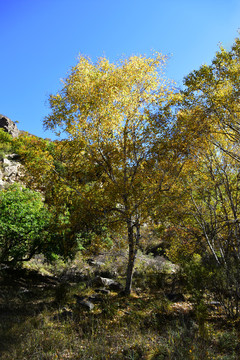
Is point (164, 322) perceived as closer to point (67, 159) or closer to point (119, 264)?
point (67, 159)

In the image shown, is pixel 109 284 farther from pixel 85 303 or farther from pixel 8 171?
pixel 8 171

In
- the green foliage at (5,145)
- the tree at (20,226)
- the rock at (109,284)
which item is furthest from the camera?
the green foliage at (5,145)

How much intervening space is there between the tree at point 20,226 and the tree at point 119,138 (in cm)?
330

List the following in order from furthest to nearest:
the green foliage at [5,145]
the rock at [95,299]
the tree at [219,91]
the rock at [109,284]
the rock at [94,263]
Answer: the green foliage at [5,145] → the rock at [94,263] → the rock at [109,284] → the rock at [95,299] → the tree at [219,91]

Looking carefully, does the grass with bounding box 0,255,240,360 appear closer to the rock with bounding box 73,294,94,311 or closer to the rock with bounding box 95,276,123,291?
the rock with bounding box 73,294,94,311

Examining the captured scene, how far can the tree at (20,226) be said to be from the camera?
989 cm

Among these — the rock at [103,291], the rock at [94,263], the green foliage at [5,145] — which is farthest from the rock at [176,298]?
the green foliage at [5,145]

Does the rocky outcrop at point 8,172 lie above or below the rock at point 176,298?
above

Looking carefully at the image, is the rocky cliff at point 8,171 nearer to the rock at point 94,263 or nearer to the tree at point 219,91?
the rock at point 94,263

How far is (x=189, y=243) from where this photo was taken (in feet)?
32.8

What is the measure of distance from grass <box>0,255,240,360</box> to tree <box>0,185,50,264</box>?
174 centimetres

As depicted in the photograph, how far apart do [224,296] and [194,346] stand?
3.15 meters

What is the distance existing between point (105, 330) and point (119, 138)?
6.42 meters

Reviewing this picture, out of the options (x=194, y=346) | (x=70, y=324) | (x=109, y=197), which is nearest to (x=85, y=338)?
(x=70, y=324)
